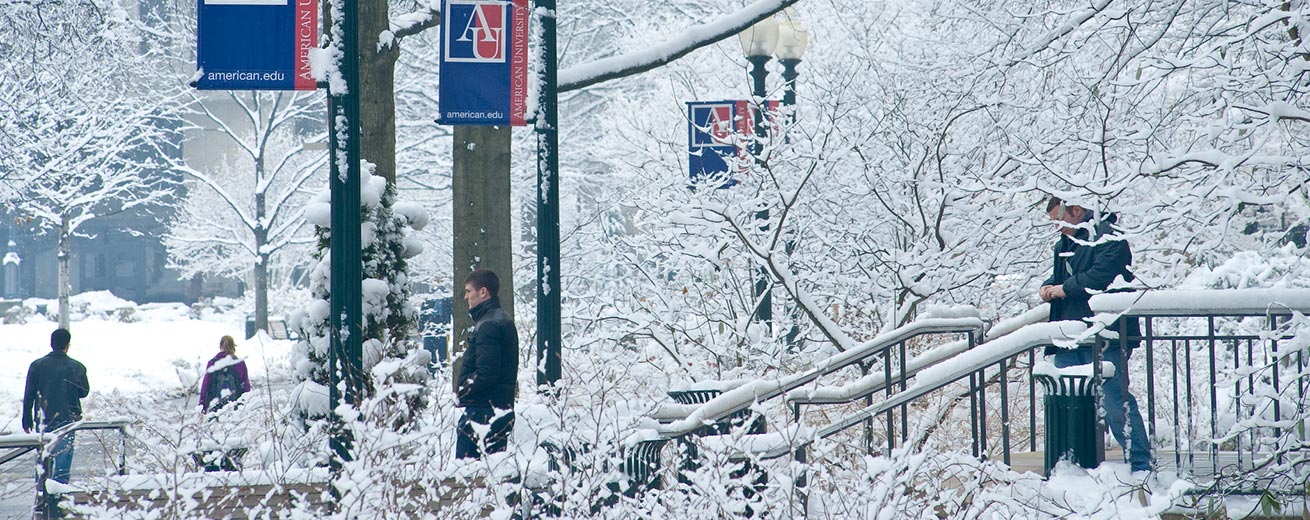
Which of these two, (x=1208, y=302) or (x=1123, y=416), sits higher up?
(x=1208, y=302)

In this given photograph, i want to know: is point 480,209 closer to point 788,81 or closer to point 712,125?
point 712,125

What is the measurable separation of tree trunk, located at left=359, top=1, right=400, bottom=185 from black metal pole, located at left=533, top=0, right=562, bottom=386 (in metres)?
1.73

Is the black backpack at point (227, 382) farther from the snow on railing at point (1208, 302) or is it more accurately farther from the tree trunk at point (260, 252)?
the tree trunk at point (260, 252)

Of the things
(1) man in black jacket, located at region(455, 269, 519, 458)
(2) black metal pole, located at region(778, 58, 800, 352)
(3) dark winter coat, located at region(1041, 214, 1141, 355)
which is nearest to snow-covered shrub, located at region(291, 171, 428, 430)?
(1) man in black jacket, located at region(455, 269, 519, 458)

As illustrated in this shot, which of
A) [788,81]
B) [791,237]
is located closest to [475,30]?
[791,237]

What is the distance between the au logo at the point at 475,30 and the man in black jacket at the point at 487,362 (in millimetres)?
1567

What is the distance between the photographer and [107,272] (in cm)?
5762

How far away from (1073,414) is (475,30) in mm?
4682

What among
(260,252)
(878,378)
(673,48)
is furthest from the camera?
(260,252)

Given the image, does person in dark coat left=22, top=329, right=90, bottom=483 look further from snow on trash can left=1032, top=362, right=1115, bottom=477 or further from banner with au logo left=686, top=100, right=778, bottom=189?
snow on trash can left=1032, top=362, right=1115, bottom=477

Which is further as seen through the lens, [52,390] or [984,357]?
[52,390]

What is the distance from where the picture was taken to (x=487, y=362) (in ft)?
25.4

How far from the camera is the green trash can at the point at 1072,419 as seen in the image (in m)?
5.94

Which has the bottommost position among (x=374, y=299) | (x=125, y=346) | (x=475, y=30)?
(x=125, y=346)
